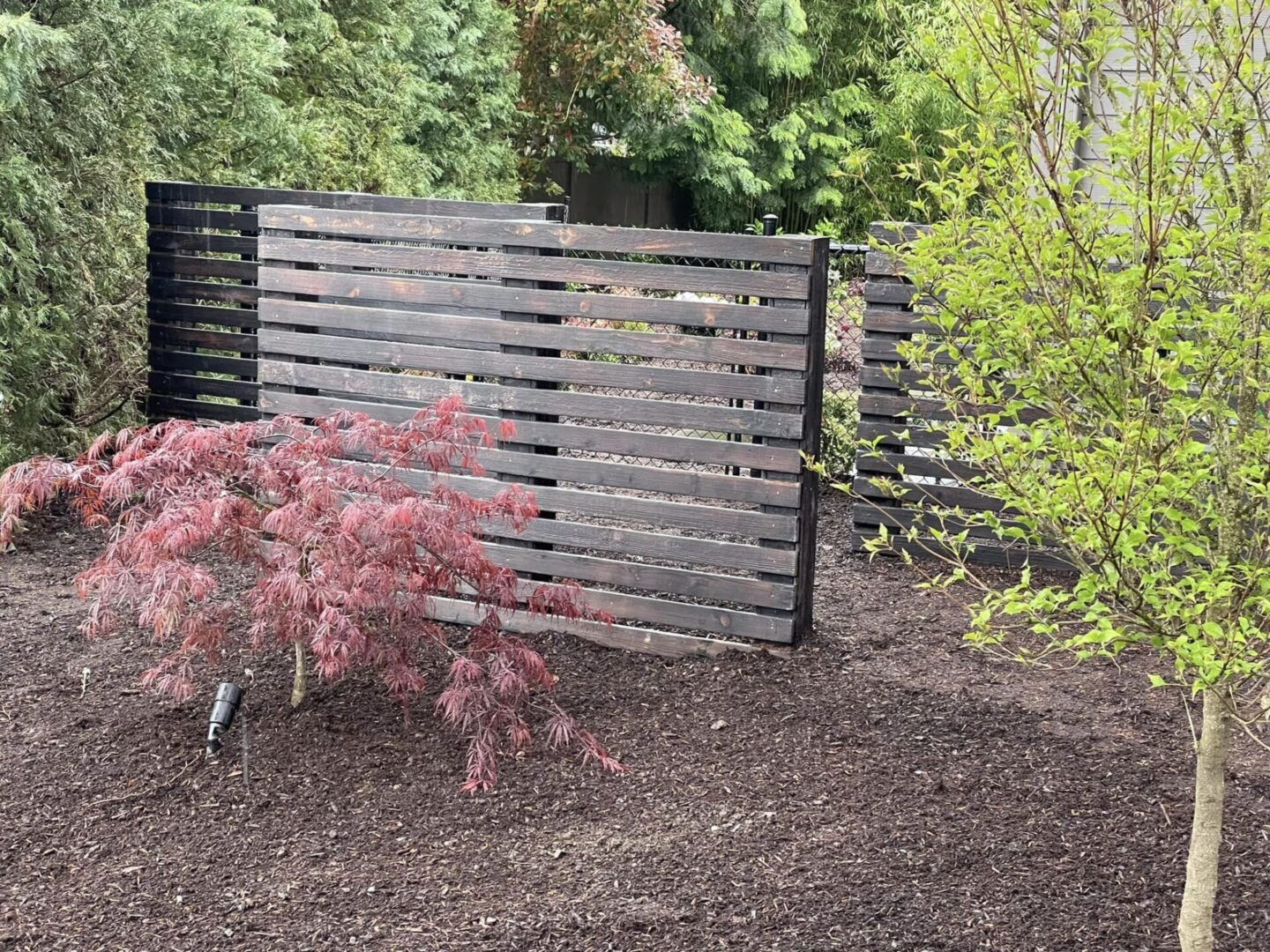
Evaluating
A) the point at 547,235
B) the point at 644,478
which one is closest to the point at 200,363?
the point at 547,235

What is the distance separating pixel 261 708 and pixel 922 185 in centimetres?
267

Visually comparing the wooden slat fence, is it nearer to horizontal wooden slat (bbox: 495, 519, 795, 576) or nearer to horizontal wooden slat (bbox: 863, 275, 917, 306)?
horizontal wooden slat (bbox: 863, 275, 917, 306)

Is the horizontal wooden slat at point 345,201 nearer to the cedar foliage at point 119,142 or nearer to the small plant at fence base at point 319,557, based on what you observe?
the cedar foliage at point 119,142

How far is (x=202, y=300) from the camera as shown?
7340 millimetres

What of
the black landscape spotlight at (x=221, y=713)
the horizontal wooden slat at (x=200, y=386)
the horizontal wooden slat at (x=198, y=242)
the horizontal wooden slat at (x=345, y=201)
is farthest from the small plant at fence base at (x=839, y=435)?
the black landscape spotlight at (x=221, y=713)

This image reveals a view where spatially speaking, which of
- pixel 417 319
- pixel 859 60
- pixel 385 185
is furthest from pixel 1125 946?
pixel 859 60

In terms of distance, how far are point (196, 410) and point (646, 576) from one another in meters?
3.61

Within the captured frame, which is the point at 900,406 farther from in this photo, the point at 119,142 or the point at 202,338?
the point at 119,142

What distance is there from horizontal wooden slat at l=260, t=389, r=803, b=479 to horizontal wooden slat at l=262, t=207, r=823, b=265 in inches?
24.4

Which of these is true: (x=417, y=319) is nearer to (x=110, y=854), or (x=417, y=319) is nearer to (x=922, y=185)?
(x=110, y=854)

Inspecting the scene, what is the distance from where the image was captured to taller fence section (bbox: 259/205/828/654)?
4.43 metres

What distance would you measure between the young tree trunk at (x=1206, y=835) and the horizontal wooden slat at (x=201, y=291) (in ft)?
18.3

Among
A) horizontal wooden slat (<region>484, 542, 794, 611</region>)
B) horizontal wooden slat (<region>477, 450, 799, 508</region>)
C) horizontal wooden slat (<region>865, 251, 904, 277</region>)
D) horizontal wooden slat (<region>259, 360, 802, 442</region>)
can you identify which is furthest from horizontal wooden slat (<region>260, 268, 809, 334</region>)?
horizontal wooden slat (<region>865, 251, 904, 277</region>)

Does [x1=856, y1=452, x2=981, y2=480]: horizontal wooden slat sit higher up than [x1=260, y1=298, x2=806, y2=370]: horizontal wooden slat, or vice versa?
[x1=260, y1=298, x2=806, y2=370]: horizontal wooden slat
